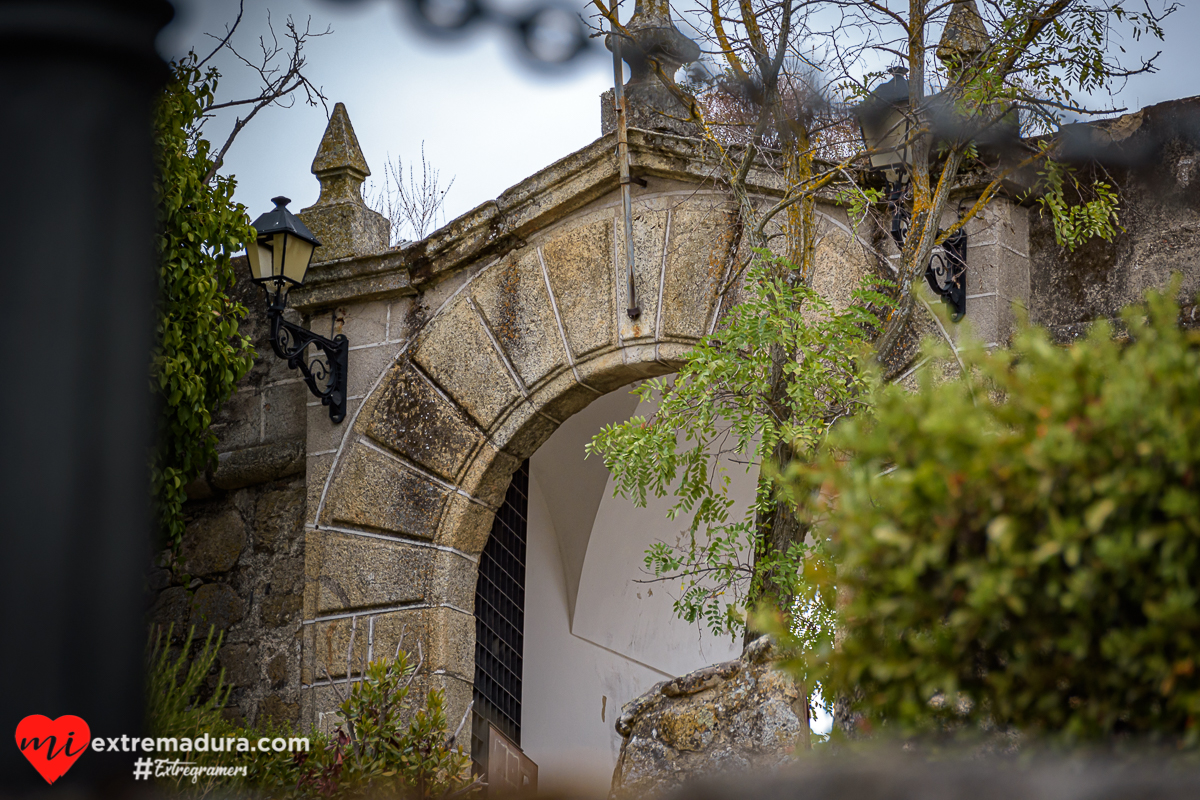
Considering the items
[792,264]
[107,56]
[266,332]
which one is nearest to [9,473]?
[107,56]

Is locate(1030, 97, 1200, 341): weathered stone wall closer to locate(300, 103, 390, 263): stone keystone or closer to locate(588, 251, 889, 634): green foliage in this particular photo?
locate(588, 251, 889, 634): green foliage

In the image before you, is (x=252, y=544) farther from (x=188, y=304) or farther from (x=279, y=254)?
(x=279, y=254)

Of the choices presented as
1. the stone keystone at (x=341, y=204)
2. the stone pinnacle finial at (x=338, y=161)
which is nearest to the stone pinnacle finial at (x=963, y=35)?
the stone keystone at (x=341, y=204)

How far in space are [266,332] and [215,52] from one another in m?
1.35

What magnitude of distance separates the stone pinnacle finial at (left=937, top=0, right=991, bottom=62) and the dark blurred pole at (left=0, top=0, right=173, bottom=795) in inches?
125

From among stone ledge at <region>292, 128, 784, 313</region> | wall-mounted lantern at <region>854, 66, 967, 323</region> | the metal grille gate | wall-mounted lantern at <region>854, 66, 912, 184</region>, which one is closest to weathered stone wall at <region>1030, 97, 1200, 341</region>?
wall-mounted lantern at <region>854, 66, 967, 323</region>

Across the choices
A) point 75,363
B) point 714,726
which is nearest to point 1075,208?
point 714,726

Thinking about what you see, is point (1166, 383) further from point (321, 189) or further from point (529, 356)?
A: point (321, 189)

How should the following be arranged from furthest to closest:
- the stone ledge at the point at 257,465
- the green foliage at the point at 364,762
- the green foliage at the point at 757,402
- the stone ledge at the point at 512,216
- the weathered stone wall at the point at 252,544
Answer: the stone ledge at the point at 257,465 < the weathered stone wall at the point at 252,544 < the stone ledge at the point at 512,216 < the green foliage at the point at 757,402 < the green foliage at the point at 364,762

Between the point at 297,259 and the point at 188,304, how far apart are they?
0.46 meters

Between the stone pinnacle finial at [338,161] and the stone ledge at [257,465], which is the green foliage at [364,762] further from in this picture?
the stone pinnacle finial at [338,161]

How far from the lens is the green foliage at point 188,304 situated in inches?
176

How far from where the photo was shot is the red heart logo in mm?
1035

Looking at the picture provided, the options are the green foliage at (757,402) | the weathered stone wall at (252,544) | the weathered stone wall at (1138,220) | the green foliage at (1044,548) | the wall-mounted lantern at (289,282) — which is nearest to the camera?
the green foliage at (1044,548)
